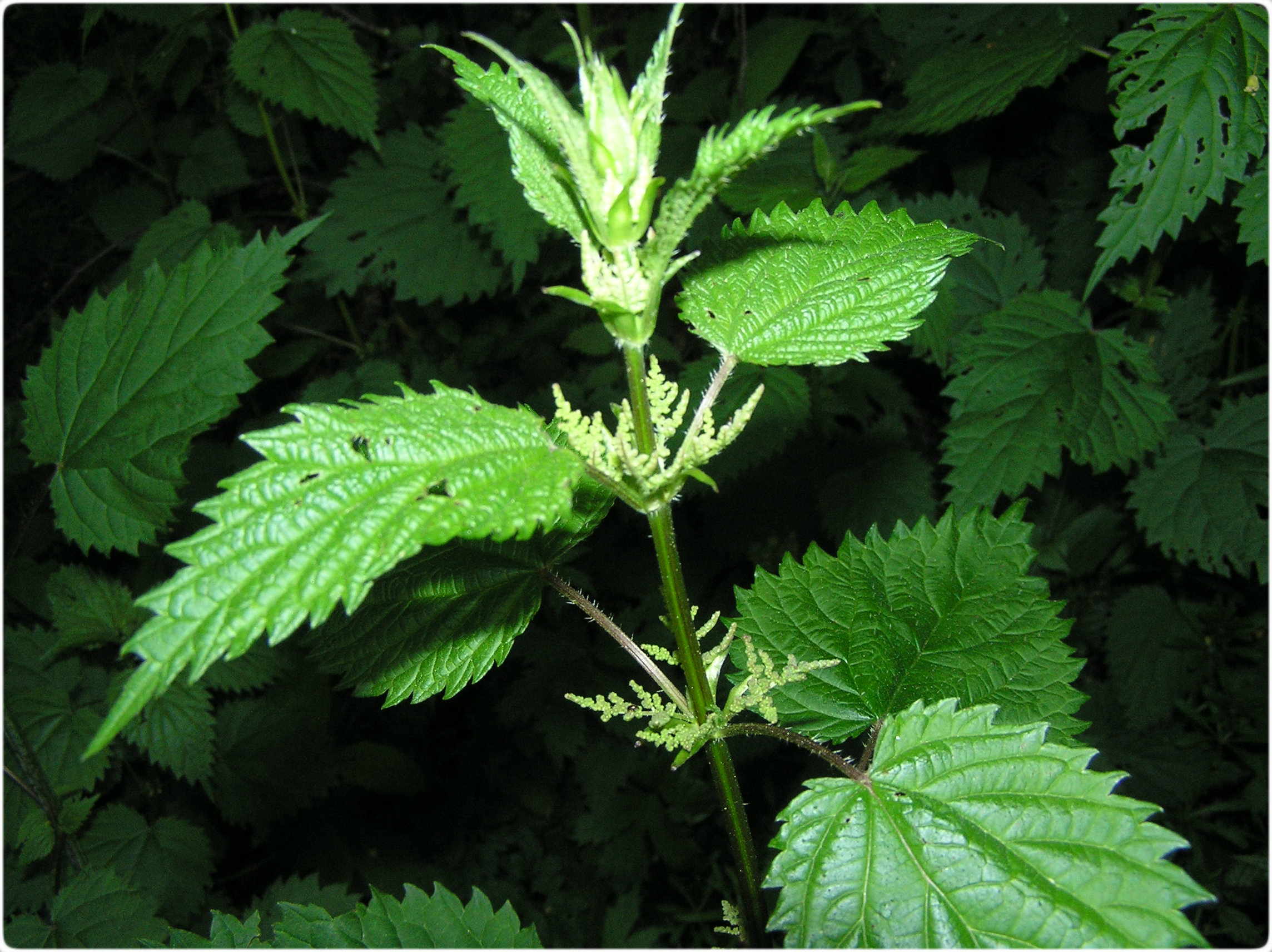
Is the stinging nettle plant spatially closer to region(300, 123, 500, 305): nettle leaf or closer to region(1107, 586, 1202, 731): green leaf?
region(1107, 586, 1202, 731): green leaf

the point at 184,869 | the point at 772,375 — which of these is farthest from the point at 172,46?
the point at 184,869

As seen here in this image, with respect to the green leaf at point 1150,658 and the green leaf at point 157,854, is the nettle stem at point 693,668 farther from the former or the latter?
the green leaf at point 1150,658

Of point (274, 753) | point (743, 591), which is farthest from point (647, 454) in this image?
point (274, 753)

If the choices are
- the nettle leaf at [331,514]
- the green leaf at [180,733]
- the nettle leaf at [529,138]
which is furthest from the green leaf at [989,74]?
the green leaf at [180,733]

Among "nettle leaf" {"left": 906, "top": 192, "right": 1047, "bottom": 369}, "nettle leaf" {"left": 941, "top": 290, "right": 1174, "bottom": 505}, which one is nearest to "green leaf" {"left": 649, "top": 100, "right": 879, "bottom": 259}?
"nettle leaf" {"left": 941, "top": 290, "right": 1174, "bottom": 505}

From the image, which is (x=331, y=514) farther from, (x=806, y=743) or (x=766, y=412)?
(x=766, y=412)

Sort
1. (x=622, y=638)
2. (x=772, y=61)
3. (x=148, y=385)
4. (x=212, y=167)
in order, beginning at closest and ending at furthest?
1. (x=622, y=638)
2. (x=148, y=385)
3. (x=772, y=61)
4. (x=212, y=167)

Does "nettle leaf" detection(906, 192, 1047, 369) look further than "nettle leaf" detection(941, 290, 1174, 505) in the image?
Yes
